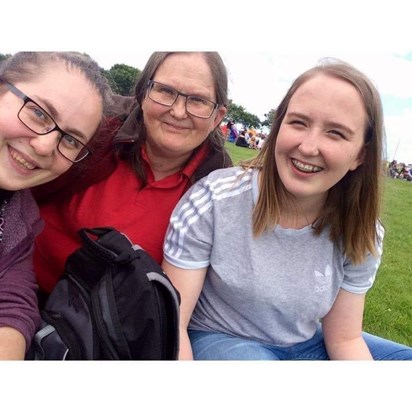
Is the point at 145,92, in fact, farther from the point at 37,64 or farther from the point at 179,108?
the point at 37,64

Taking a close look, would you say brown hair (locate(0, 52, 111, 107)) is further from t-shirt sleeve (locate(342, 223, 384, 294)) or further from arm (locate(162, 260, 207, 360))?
t-shirt sleeve (locate(342, 223, 384, 294))

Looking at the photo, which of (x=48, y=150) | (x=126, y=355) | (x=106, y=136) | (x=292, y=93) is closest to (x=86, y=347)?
(x=126, y=355)

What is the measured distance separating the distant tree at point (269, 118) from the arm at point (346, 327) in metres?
0.51

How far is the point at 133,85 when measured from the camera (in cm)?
130

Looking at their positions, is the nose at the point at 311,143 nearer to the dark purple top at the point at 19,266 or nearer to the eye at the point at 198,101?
the eye at the point at 198,101

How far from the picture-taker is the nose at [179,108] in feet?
4.07

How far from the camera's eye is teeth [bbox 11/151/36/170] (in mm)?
1045

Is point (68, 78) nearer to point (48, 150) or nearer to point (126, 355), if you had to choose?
point (48, 150)

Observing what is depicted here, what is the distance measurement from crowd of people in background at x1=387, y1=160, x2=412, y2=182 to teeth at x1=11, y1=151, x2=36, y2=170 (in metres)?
0.80

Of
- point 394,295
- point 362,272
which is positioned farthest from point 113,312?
point 394,295

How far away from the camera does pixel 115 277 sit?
3.51 feet

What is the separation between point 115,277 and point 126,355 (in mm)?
161

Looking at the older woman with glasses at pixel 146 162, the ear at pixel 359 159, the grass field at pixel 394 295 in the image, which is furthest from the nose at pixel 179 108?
the grass field at pixel 394 295

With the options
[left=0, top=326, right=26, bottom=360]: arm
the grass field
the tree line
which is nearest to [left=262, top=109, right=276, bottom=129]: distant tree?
the tree line
